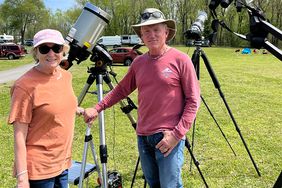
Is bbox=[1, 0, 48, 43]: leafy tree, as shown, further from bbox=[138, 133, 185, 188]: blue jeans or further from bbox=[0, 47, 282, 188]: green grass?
bbox=[138, 133, 185, 188]: blue jeans

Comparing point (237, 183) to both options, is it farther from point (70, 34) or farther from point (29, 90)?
point (29, 90)

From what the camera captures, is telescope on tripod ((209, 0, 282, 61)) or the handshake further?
the handshake

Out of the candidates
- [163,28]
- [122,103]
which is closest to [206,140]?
[122,103]

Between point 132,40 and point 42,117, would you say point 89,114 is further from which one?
point 132,40

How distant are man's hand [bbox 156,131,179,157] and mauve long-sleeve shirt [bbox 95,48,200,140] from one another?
0.04 m

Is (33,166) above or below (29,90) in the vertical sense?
below

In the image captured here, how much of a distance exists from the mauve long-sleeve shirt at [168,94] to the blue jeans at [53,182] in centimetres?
72

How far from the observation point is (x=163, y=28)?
2480mm

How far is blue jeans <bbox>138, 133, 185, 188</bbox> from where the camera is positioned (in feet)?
8.16

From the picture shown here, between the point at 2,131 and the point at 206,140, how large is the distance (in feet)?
13.4

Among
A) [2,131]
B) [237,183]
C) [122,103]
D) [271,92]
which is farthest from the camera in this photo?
[271,92]

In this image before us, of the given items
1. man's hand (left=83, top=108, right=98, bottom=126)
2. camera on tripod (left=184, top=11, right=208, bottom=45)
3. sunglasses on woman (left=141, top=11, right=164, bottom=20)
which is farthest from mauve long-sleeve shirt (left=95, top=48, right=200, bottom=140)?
camera on tripod (left=184, top=11, right=208, bottom=45)

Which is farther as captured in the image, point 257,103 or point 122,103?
point 257,103

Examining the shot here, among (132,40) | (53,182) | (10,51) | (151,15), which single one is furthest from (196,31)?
(10,51)
